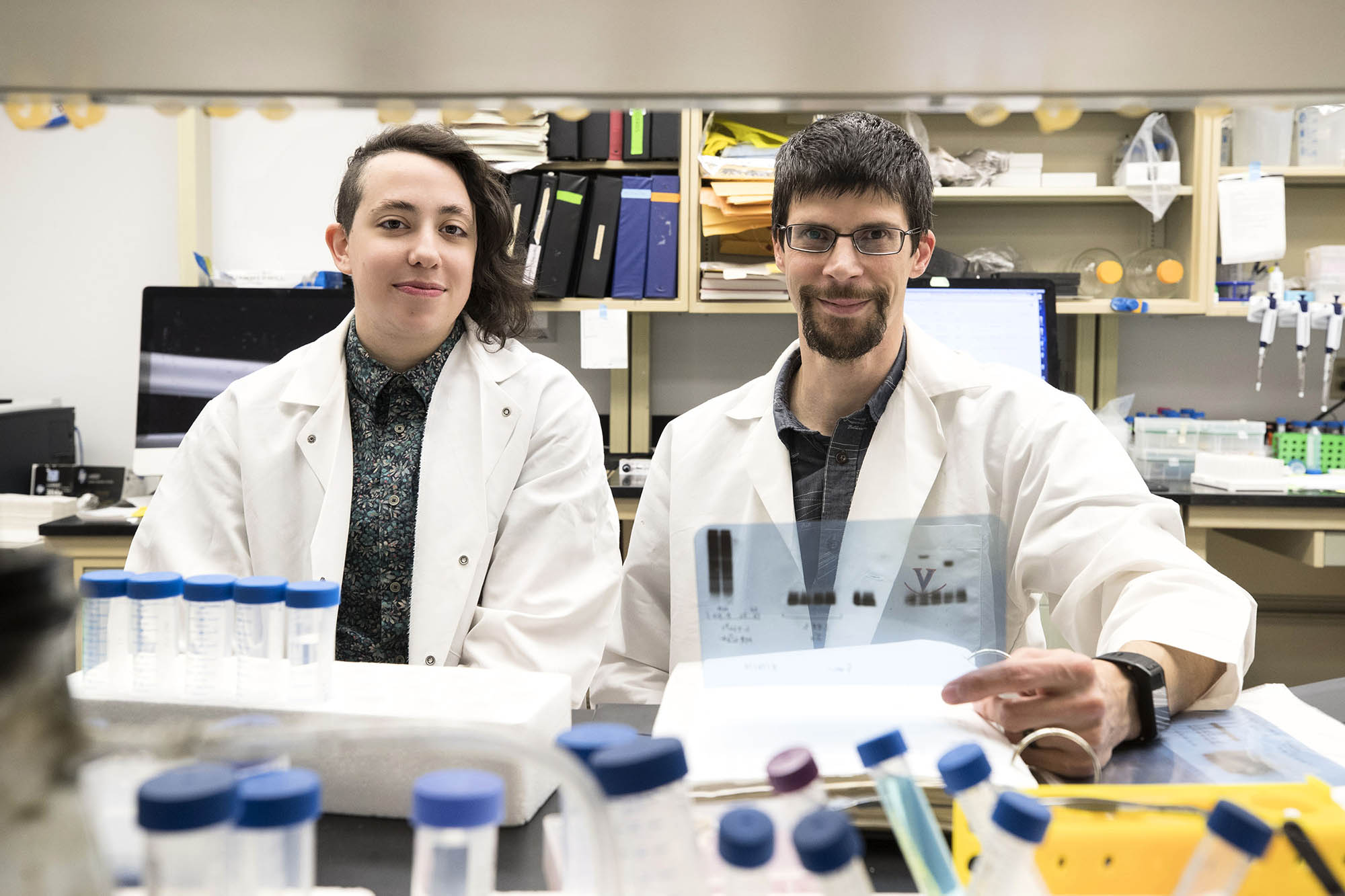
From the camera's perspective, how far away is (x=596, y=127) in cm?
277

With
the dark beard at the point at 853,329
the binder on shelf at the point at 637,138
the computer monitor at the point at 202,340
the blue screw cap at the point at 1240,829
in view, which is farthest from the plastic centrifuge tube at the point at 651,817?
the binder on shelf at the point at 637,138

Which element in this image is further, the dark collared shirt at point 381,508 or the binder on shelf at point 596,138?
the binder on shelf at point 596,138

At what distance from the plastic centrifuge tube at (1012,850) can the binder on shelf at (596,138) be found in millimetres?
2550

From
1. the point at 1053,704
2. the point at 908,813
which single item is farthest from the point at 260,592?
the point at 1053,704

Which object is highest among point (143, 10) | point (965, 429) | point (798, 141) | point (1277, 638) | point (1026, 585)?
point (798, 141)

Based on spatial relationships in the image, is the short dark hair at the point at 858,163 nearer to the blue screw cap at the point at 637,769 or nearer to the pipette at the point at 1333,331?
the blue screw cap at the point at 637,769

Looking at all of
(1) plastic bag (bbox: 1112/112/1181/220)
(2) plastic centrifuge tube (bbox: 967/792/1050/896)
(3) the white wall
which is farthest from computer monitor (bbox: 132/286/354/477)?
(2) plastic centrifuge tube (bbox: 967/792/1050/896)

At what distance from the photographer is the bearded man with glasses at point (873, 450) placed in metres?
1.21

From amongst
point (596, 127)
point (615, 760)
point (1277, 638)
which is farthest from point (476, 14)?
point (1277, 638)

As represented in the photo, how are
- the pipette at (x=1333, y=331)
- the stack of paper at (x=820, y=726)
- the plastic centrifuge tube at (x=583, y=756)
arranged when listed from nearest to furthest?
1. the plastic centrifuge tube at (x=583, y=756)
2. the stack of paper at (x=820, y=726)
3. the pipette at (x=1333, y=331)

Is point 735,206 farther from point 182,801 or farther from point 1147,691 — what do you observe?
point 182,801

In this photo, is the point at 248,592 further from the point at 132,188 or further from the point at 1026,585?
the point at 132,188

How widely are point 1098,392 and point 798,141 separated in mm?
1906

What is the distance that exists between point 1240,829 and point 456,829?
326mm
